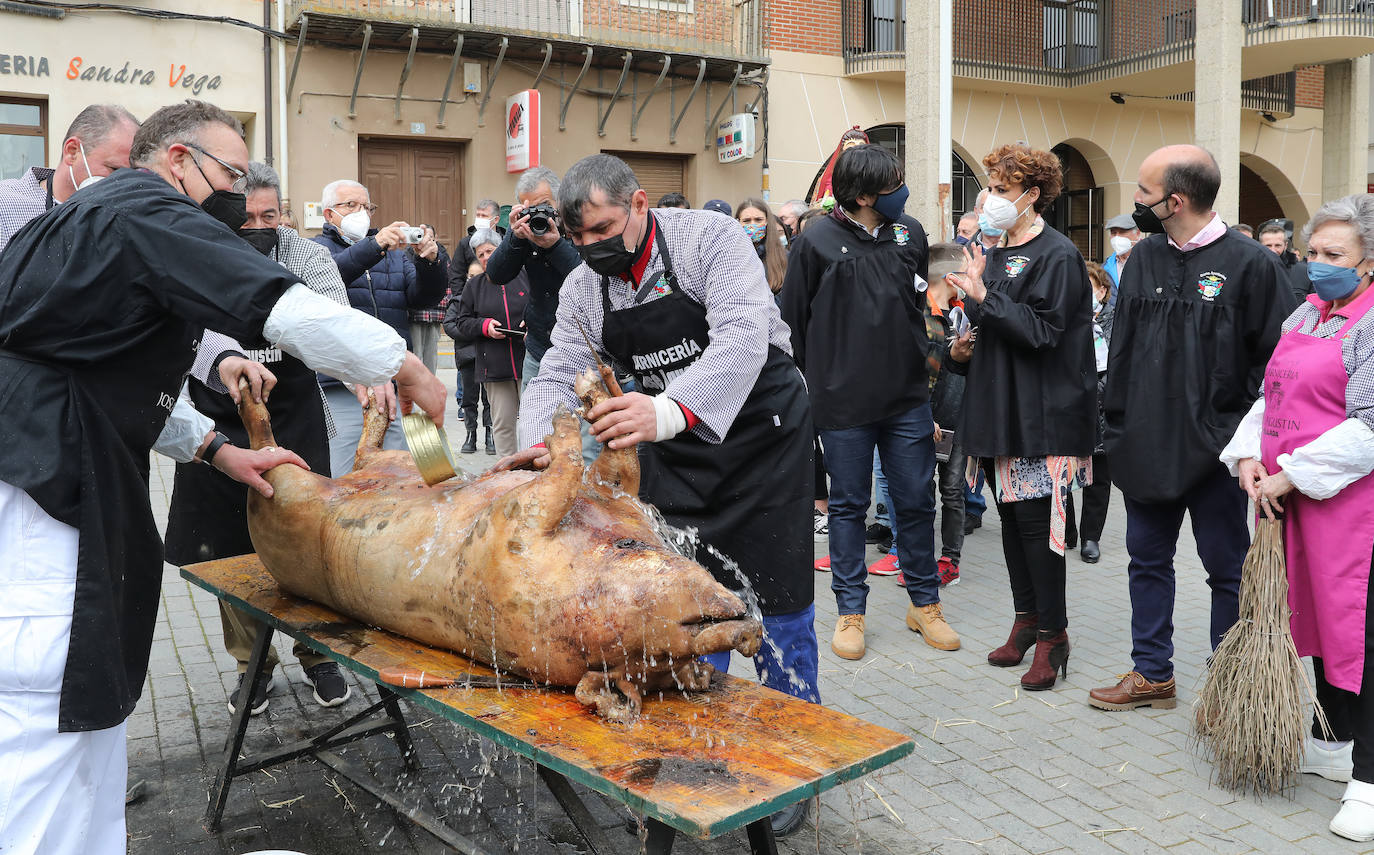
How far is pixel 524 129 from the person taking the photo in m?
15.6

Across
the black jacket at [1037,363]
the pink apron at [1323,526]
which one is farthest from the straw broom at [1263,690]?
the black jacket at [1037,363]

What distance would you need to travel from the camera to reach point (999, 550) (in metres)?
7.14

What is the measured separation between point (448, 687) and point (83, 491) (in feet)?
3.13

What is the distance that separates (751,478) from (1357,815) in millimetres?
2100

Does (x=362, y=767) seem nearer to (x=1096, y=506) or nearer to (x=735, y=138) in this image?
(x=1096, y=506)

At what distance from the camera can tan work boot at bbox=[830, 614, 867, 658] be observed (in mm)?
5066

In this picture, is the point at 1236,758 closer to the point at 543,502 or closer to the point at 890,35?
the point at 543,502

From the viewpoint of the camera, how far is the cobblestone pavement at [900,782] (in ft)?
11.3

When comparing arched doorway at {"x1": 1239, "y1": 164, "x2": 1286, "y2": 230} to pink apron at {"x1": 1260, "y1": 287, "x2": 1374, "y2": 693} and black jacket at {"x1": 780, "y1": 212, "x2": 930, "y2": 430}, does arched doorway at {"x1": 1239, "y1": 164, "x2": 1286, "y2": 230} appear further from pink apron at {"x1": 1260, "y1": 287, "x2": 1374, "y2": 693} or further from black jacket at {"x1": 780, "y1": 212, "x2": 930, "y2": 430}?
pink apron at {"x1": 1260, "y1": 287, "x2": 1374, "y2": 693}

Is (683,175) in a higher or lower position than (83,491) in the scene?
higher

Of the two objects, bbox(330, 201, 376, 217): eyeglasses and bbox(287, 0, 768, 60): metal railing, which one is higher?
bbox(287, 0, 768, 60): metal railing

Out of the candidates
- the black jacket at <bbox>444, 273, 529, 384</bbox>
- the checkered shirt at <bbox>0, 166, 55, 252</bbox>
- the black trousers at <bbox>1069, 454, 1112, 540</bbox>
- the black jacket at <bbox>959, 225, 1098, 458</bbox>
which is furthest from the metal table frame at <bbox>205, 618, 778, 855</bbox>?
the black trousers at <bbox>1069, 454, 1112, 540</bbox>

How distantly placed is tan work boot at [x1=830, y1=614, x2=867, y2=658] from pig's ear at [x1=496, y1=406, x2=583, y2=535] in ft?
Result: 8.49

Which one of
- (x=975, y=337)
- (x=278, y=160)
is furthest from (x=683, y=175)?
(x=975, y=337)
